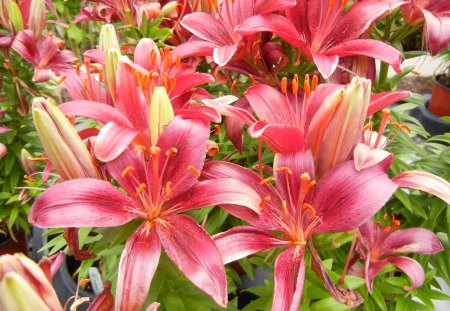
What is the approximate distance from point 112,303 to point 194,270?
0.14 m

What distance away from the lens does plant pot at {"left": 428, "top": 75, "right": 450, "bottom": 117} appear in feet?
7.61

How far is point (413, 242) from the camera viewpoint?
753 mm

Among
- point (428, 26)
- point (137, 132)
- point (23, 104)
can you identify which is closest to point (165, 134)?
point (137, 132)

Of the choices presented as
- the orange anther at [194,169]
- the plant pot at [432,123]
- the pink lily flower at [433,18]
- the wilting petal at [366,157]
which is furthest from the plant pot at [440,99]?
the orange anther at [194,169]

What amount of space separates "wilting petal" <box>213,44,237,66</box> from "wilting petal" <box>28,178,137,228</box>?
0.26 meters

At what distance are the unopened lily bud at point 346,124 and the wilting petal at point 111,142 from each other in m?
0.22

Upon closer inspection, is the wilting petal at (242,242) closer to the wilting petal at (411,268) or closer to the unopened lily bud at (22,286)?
the unopened lily bud at (22,286)

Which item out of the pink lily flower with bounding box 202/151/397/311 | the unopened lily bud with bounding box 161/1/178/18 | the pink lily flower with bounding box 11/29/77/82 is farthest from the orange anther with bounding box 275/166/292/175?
the pink lily flower with bounding box 11/29/77/82

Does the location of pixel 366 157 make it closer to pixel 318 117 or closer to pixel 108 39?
pixel 318 117

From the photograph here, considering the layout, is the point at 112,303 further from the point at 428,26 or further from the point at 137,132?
the point at 428,26

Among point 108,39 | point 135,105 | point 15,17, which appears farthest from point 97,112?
point 15,17

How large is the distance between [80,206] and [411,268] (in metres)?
0.52

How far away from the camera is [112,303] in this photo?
21.4 inches

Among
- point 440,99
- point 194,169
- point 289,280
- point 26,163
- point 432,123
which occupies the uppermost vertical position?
point 194,169
